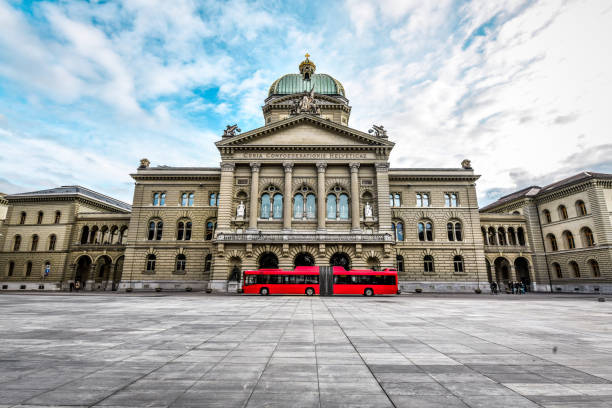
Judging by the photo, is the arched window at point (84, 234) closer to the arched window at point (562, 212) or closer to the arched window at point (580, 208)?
the arched window at point (562, 212)

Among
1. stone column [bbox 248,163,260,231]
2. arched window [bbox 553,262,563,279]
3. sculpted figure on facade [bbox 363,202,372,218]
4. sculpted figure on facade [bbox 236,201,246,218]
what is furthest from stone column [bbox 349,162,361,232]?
arched window [bbox 553,262,563,279]

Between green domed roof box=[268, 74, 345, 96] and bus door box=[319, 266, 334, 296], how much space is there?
3454 centimetres

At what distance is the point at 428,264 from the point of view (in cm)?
4506

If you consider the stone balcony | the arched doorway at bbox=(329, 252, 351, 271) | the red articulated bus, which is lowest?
the red articulated bus

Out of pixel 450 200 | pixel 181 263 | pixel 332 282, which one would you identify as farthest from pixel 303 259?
pixel 450 200

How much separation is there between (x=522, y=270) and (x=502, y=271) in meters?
2.81

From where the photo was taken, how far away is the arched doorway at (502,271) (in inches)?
2017

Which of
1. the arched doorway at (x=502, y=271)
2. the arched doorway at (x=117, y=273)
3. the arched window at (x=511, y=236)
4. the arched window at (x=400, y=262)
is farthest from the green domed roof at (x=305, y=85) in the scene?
the arched doorway at (x=502, y=271)

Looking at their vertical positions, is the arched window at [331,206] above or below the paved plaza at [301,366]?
above

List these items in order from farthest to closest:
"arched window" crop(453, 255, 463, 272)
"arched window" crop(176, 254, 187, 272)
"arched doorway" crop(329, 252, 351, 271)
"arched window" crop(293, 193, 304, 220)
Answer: "arched window" crop(176, 254, 187, 272)
"arched window" crop(453, 255, 463, 272)
"arched window" crop(293, 193, 304, 220)
"arched doorway" crop(329, 252, 351, 271)

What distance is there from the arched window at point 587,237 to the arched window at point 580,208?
212 centimetres

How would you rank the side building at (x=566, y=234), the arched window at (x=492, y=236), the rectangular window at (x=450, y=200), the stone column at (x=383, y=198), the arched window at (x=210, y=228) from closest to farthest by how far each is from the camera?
the stone column at (x=383, y=198) → the side building at (x=566, y=234) → the arched window at (x=210, y=228) → the rectangular window at (x=450, y=200) → the arched window at (x=492, y=236)

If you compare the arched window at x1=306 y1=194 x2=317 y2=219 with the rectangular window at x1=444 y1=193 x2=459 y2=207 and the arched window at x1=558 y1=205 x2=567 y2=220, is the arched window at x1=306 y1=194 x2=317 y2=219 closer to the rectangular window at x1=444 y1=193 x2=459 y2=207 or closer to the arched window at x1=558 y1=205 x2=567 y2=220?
the rectangular window at x1=444 y1=193 x2=459 y2=207

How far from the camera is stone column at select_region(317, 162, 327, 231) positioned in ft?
134
